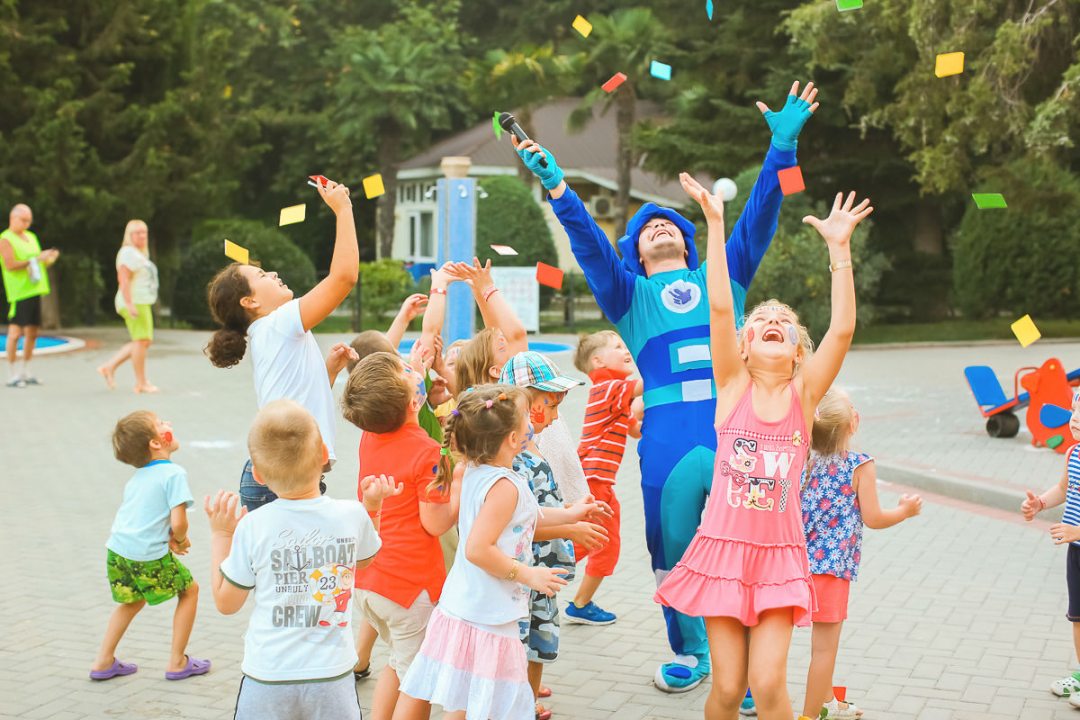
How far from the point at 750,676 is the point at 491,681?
84 cm

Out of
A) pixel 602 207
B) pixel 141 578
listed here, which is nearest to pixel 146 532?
pixel 141 578

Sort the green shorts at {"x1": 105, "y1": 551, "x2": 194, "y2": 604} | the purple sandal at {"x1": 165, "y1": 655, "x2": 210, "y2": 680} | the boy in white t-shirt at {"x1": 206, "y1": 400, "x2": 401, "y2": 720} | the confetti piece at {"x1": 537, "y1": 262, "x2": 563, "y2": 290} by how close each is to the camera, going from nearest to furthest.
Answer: the boy in white t-shirt at {"x1": 206, "y1": 400, "x2": 401, "y2": 720}
the green shorts at {"x1": 105, "y1": 551, "x2": 194, "y2": 604}
the purple sandal at {"x1": 165, "y1": 655, "x2": 210, "y2": 680}
the confetti piece at {"x1": 537, "y1": 262, "x2": 563, "y2": 290}

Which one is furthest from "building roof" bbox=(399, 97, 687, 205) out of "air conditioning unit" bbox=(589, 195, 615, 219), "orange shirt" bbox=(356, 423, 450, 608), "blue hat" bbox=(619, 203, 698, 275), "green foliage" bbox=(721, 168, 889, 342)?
"orange shirt" bbox=(356, 423, 450, 608)

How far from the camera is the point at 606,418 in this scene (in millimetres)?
6059

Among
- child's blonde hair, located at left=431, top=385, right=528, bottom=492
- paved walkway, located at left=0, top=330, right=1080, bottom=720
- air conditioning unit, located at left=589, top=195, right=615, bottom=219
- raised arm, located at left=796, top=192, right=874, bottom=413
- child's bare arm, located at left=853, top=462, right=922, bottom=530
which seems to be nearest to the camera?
child's blonde hair, located at left=431, top=385, right=528, bottom=492

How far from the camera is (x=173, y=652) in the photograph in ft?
17.7

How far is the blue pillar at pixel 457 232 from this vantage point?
34.2 ft

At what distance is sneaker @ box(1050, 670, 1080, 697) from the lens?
198 inches

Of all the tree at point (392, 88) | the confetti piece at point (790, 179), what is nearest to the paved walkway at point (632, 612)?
the confetti piece at point (790, 179)

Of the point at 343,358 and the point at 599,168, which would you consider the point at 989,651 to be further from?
the point at 599,168

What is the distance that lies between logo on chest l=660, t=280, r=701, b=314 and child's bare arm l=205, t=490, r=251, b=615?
2117 millimetres

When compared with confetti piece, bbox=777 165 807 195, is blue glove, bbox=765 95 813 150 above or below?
above

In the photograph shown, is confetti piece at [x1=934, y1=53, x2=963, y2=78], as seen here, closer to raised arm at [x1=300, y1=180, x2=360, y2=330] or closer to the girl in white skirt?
raised arm at [x1=300, y1=180, x2=360, y2=330]

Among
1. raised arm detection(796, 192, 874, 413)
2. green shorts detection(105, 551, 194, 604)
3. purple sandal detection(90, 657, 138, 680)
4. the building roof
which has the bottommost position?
purple sandal detection(90, 657, 138, 680)
